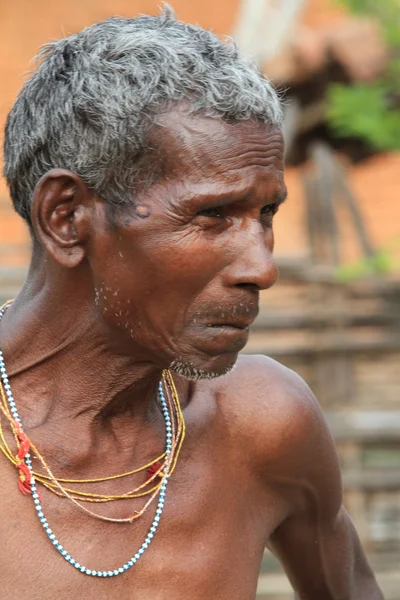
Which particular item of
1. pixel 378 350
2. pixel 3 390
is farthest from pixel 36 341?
pixel 378 350

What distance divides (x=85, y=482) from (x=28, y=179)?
2.04ft

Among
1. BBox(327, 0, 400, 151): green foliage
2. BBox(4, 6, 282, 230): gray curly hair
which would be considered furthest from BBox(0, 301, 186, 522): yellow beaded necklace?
BBox(327, 0, 400, 151): green foliage

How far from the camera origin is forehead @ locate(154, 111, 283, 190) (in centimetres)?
219

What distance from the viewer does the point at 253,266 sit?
87.0 inches

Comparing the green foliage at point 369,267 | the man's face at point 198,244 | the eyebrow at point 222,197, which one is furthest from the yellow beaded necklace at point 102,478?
the green foliage at point 369,267

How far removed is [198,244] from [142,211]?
0.13 metres

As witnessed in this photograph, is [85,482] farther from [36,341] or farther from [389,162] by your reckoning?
[389,162]

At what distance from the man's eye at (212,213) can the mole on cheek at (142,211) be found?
0.10m

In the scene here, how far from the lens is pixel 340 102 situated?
984cm

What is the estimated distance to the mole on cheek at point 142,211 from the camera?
2.24m

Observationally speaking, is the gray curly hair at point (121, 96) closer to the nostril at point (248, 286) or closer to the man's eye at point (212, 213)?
the man's eye at point (212, 213)

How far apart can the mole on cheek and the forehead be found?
0.08 m

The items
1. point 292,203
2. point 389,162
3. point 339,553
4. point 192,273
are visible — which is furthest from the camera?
point 389,162

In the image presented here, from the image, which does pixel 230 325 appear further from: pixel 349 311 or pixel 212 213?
pixel 349 311
